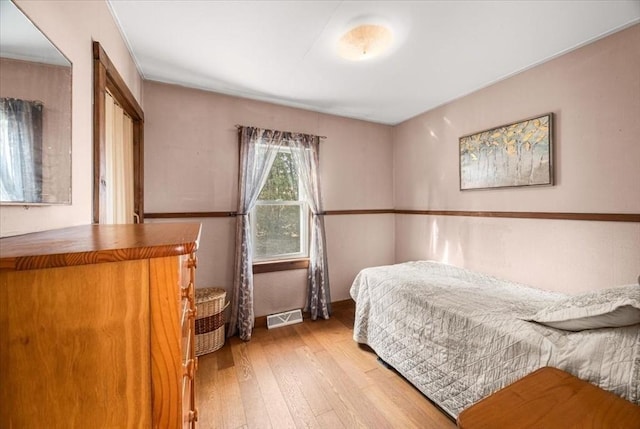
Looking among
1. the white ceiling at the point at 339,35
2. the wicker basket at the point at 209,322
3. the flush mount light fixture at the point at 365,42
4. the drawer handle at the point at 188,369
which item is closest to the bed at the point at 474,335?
the wicker basket at the point at 209,322

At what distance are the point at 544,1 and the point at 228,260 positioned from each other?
304cm

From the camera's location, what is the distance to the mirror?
69cm

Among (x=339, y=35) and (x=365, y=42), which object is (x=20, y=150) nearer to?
(x=339, y=35)

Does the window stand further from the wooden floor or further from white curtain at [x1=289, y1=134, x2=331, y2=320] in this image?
the wooden floor

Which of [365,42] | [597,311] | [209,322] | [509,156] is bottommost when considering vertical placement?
[209,322]

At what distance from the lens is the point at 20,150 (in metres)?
0.74

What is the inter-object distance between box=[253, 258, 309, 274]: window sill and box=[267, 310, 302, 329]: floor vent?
1.62ft

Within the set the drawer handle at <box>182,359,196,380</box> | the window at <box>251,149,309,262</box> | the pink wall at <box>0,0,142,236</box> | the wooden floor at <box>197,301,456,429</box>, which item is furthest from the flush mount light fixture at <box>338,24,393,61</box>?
the wooden floor at <box>197,301,456,429</box>

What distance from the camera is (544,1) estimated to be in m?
1.44

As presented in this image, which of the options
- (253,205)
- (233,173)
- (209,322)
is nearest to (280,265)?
(253,205)

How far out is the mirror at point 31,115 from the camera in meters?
0.69

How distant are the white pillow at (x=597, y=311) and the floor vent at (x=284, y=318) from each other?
2139 mm

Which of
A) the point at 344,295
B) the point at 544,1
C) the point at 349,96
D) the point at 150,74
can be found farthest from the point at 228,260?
the point at 544,1

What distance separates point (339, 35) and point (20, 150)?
1.76 meters
